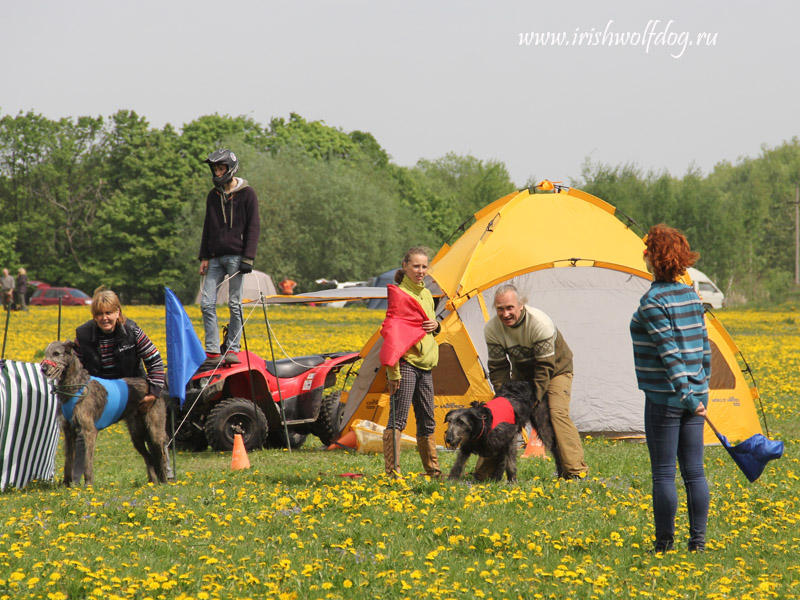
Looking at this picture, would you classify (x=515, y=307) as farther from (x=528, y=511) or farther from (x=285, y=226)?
(x=285, y=226)

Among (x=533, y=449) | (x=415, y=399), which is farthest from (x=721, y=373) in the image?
(x=415, y=399)

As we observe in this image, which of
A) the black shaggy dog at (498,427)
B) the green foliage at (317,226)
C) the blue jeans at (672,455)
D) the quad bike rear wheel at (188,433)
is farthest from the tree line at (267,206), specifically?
the blue jeans at (672,455)

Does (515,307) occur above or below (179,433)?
above

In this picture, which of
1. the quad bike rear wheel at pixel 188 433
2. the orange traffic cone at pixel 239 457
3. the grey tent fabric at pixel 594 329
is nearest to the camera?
the orange traffic cone at pixel 239 457

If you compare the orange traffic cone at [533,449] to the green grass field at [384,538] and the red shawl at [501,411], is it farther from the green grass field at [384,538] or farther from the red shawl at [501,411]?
the red shawl at [501,411]

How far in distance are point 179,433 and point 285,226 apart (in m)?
50.0

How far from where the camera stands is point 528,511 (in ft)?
23.4

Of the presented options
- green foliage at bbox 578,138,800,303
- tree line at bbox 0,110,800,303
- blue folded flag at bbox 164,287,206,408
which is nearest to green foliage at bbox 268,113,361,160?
tree line at bbox 0,110,800,303

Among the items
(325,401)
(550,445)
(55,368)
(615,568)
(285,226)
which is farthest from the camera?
(285,226)

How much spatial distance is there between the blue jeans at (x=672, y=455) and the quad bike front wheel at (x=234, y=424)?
20.9 feet

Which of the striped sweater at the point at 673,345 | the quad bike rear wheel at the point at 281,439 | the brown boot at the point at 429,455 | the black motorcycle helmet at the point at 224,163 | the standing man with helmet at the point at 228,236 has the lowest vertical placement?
the quad bike rear wheel at the point at 281,439

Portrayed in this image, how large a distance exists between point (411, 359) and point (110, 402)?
270 centimetres

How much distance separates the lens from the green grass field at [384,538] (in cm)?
524

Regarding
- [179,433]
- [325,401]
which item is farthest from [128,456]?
[325,401]
